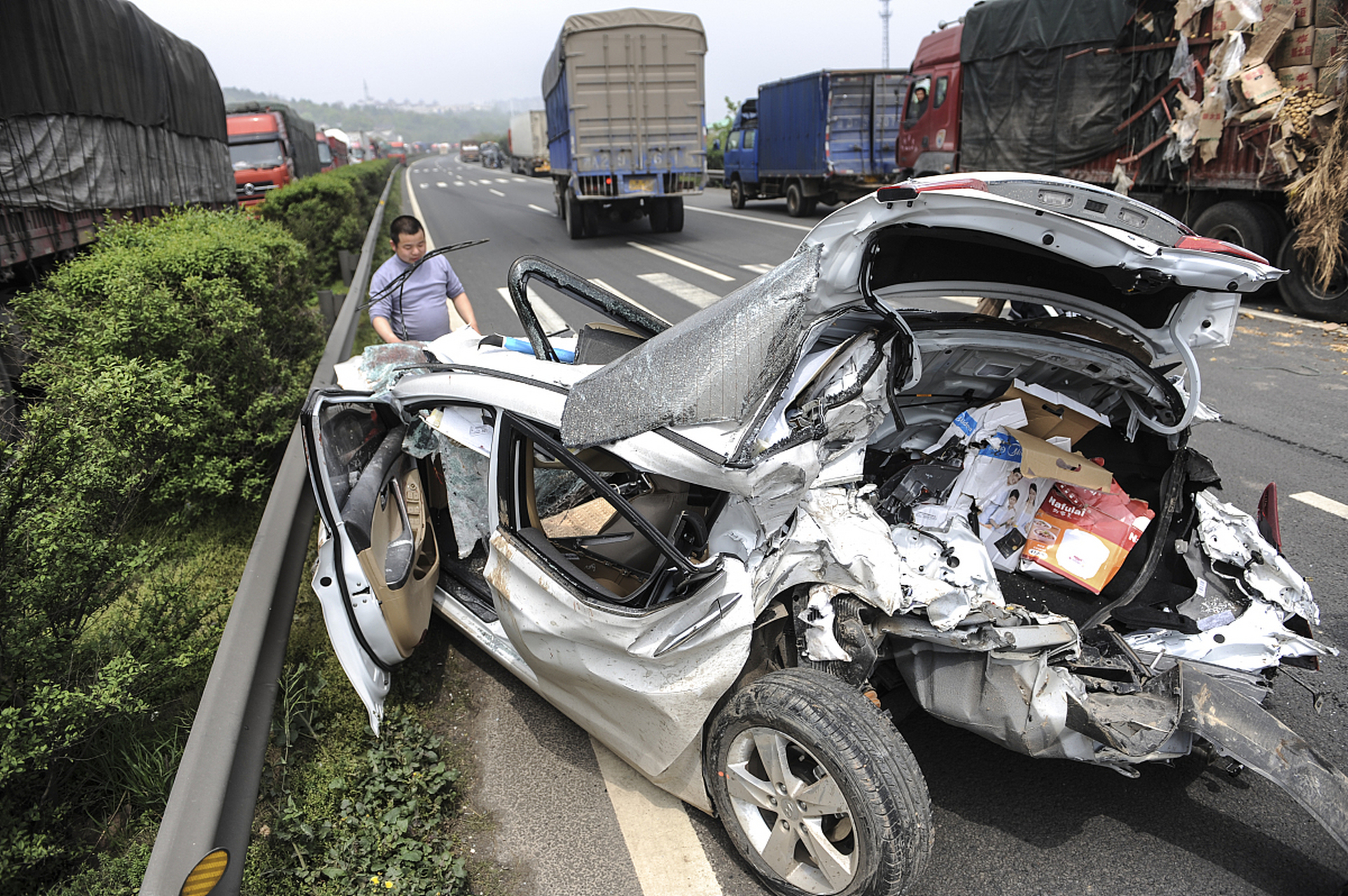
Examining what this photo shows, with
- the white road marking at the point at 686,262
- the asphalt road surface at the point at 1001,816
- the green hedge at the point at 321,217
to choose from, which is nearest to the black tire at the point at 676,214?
the white road marking at the point at 686,262

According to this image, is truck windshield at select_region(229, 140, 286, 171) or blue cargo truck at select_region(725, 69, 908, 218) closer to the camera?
blue cargo truck at select_region(725, 69, 908, 218)

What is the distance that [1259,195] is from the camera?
9117 millimetres

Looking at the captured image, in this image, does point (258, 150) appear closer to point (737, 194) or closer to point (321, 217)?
point (321, 217)

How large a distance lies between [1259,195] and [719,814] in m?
10.3

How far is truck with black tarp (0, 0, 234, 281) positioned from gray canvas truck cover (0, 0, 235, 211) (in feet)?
0.05

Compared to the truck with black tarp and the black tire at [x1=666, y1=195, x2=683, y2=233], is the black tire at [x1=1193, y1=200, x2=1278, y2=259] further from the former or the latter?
the truck with black tarp

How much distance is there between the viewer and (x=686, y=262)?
A: 1361cm

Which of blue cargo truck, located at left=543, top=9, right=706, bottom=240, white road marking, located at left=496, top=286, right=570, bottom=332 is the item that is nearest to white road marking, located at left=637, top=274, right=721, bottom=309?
white road marking, located at left=496, top=286, right=570, bottom=332

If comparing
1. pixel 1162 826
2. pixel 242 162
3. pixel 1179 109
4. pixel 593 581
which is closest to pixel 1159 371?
pixel 1162 826

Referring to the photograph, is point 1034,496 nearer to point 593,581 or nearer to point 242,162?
point 593,581

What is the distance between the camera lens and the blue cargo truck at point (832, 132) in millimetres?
17578

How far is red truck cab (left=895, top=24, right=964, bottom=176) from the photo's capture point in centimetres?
1446

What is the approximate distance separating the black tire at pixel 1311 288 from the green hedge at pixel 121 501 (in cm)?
959

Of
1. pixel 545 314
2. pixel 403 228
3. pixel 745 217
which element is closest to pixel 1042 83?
pixel 545 314
